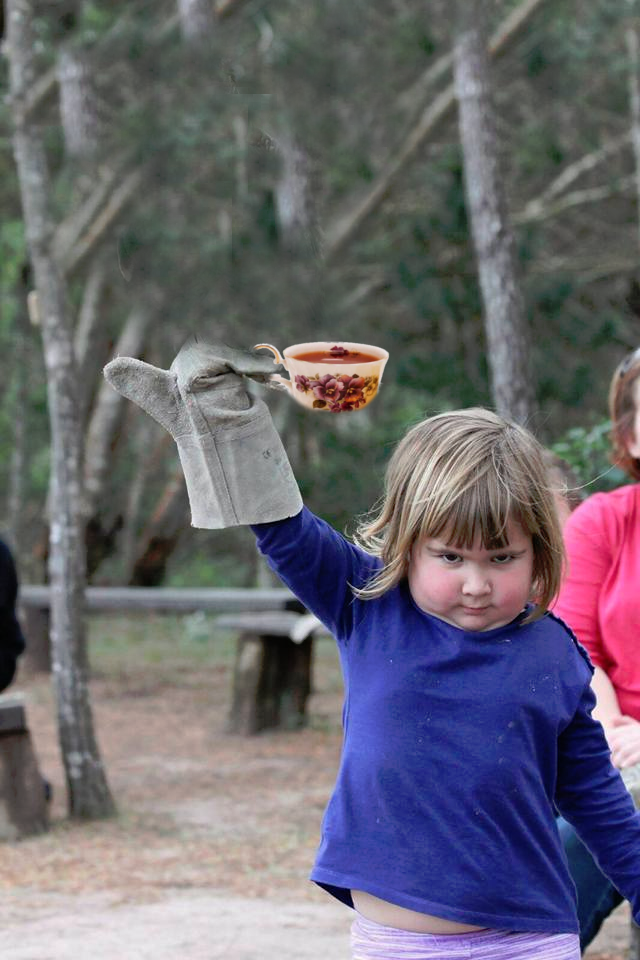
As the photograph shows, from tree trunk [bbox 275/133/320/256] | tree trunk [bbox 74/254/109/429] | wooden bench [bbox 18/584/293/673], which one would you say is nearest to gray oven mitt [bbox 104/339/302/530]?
tree trunk [bbox 275/133/320/256]

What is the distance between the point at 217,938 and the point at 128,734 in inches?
182

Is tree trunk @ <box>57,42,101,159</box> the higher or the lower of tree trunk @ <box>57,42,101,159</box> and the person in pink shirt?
the higher

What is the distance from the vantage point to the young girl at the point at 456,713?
204cm

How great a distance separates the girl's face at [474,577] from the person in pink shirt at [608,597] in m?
0.92

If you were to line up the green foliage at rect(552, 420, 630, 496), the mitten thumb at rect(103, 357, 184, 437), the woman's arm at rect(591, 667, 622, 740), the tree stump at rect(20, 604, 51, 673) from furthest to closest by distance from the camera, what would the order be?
the tree stump at rect(20, 604, 51, 673)
the green foliage at rect(552, 420, 630, 496)
the woman's arm at rect(591, 667, 622, 740)
the mitten thumb at rect(103, 357, 184, 437)

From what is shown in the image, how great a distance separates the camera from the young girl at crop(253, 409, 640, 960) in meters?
2.04

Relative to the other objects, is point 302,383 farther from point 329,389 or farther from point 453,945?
point 453,945

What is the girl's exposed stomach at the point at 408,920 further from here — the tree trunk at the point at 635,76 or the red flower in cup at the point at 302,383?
the tree trunk at the point at 635,76

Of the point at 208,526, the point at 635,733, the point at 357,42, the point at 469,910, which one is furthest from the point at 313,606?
the point at 357,42

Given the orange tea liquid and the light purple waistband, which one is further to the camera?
the orange tea liquid

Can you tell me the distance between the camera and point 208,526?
2.05 m

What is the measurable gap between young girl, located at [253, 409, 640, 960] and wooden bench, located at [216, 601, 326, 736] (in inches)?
260

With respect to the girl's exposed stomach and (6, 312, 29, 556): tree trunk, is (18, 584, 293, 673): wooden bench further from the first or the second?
the girl's exposed stomach

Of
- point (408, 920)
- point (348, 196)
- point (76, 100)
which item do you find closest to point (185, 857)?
point (408, 920)
